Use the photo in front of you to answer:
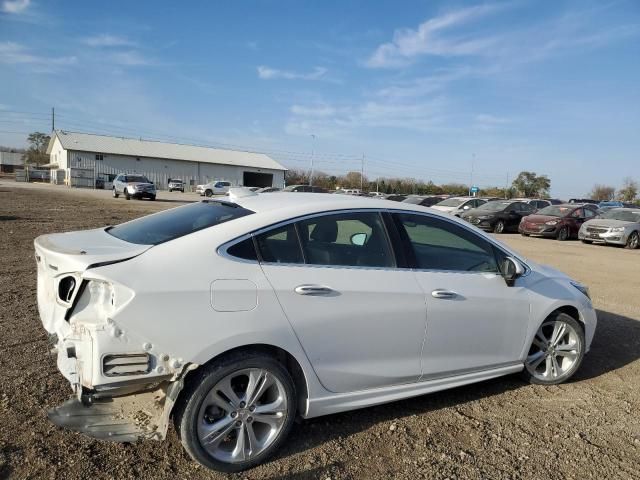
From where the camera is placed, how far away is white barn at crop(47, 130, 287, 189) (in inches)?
2399

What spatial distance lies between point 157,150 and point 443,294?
71279 mm

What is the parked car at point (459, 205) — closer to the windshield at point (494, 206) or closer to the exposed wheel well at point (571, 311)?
the windshield at point (494, 206)

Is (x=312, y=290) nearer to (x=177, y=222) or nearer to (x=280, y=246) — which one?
(x=280, y=246)

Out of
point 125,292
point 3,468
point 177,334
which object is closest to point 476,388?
point 177,334

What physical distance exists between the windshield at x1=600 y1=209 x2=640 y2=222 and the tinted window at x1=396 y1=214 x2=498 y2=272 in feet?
62.0

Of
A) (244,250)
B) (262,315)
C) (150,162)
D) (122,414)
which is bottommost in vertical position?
(122,414)

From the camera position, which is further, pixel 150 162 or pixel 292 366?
pixel 150 162

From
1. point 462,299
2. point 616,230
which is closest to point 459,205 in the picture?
point 616,230

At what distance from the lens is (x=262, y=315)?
9.44ft

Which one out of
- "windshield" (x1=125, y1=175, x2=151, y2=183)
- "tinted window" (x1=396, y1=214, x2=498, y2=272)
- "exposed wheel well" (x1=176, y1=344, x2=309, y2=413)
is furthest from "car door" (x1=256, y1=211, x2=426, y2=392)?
"windshield" (x1=125, y1=175, x2=151, y2=183)

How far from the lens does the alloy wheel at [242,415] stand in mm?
2850

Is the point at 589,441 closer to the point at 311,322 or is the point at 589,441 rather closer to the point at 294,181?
the point at 311,322

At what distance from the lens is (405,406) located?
3.85 metres

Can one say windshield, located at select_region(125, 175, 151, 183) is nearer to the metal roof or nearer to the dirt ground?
the metal roof
